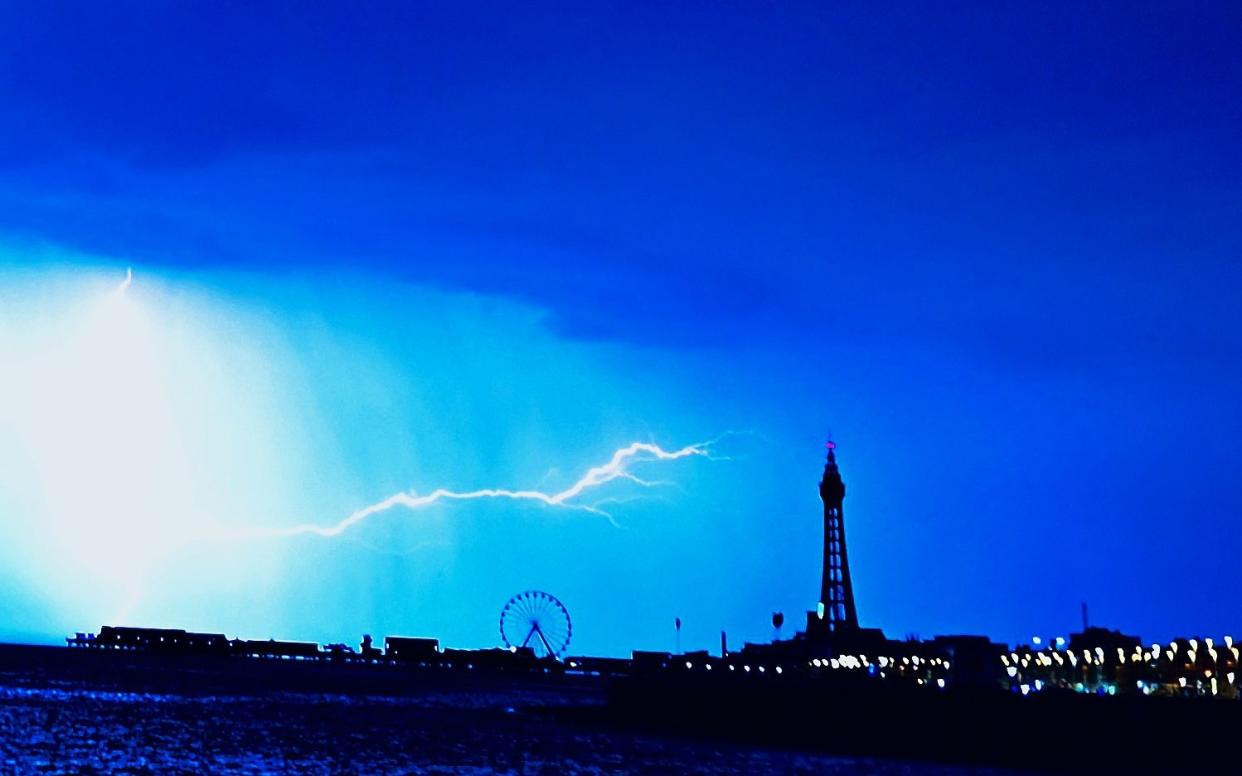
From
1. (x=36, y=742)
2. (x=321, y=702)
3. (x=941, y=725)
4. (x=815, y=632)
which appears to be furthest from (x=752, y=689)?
(x=815, y=632)

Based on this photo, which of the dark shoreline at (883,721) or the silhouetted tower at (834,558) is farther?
the silhouetted tower at (834,558)

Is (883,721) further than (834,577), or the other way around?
(834,577)

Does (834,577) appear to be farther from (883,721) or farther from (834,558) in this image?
(883,721)

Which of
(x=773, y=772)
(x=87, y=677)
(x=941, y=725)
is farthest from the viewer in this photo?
(x=87, y=677)

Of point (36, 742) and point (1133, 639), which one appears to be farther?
point (1133, 639)

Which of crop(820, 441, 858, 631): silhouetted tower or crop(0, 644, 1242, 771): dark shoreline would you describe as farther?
crop(820, 441, 858, 631): silhouetted tower

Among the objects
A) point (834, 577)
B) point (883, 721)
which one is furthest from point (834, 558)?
point (883, 721)

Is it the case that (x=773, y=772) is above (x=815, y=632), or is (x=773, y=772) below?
below

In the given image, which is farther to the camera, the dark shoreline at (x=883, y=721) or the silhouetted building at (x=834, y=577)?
the silhouetted building at (x=834, y=577)

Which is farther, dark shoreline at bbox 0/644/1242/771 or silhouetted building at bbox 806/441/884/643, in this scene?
silhouetted building at bbox 806/441/884/643

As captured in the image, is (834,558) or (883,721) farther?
(834,558)

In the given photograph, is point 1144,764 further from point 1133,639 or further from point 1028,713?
point 1133,639
